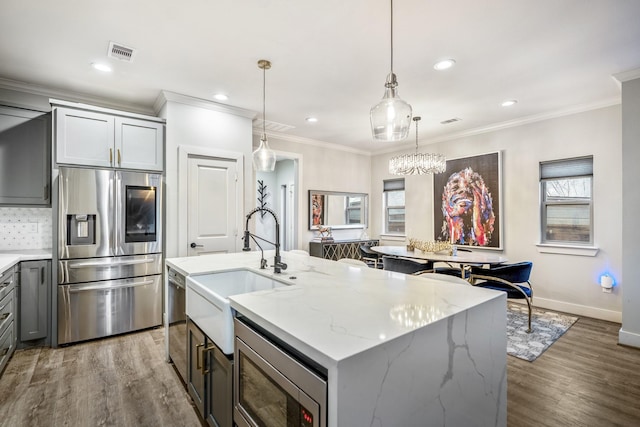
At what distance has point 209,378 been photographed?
1.72 meters

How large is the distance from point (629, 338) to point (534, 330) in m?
0.77

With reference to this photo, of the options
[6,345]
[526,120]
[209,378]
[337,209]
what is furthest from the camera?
[337,209]

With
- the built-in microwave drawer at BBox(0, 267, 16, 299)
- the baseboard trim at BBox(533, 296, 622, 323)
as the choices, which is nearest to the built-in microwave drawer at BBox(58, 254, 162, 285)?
the built-in microwave drawer at BBox(0, 267, 16, 299)

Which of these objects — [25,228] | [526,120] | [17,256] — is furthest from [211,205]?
[526,120]


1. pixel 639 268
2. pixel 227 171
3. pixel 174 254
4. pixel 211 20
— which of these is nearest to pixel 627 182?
pixel 639 268

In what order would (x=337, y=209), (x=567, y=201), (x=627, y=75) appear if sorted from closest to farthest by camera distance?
(x=627, y=75) → (x=567, y=201) → (x=337, y=209)

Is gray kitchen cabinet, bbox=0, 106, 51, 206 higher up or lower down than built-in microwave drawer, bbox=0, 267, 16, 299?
higher up

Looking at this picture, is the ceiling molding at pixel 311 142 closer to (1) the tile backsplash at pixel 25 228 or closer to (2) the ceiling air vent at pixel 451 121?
(2) the ceiling air vent at pixel 451 121

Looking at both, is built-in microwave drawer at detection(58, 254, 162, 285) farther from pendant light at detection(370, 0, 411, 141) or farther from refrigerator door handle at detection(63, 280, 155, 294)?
pendant light at detection(370, 0, 411, 141)

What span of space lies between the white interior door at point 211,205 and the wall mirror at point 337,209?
74.5 inches

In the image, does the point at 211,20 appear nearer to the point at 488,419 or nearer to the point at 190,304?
the point at 190,304

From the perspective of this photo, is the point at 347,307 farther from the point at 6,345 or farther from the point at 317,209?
the point at 317,209

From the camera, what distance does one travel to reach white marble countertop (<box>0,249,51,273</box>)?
2.54 metres

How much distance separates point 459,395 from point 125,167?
3.64 m
